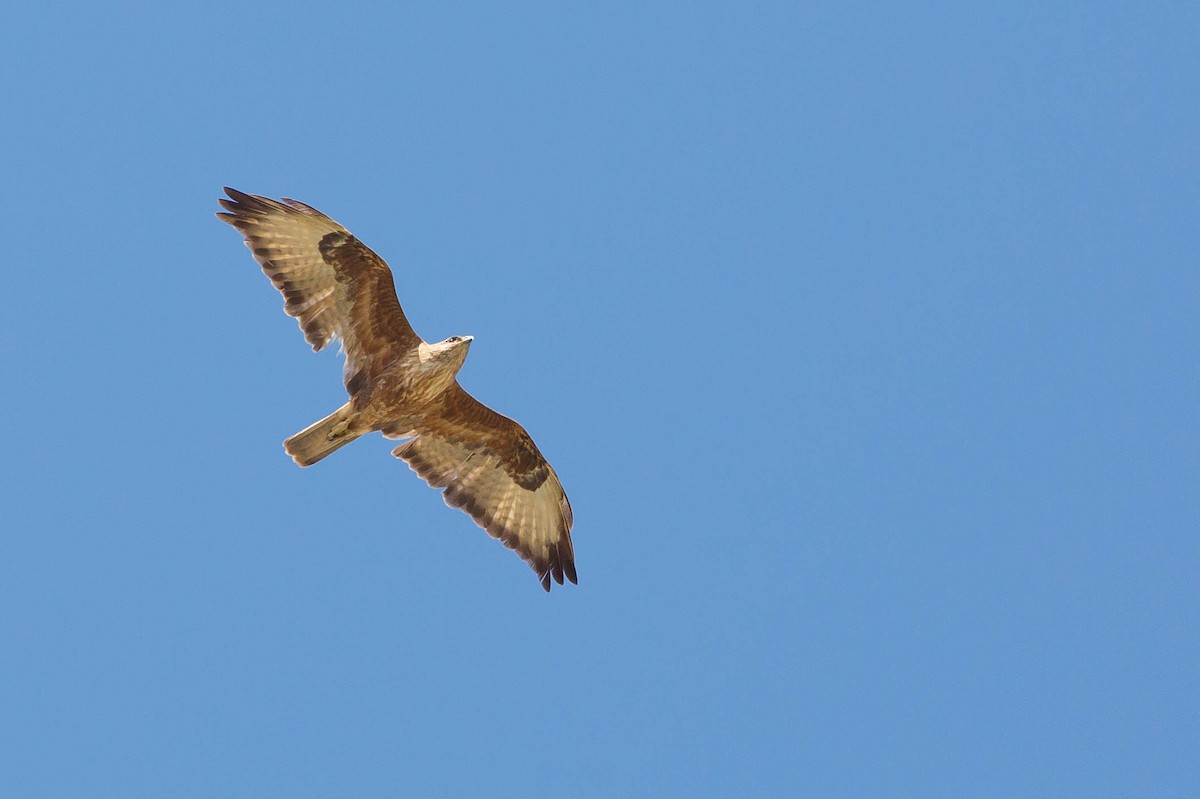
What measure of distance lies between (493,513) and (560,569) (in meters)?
1.01

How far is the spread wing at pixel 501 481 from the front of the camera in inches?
721

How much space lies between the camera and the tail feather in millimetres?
16984

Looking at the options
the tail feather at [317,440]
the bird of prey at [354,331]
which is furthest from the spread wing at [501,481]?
the tail feather at [317,440]

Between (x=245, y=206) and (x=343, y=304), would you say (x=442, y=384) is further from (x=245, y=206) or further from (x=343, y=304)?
(x=245, y=206)

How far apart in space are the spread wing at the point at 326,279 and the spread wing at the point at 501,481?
1223mm

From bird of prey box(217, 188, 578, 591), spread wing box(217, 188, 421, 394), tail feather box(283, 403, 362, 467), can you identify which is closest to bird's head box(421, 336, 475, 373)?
bird of prey box(217, 188, 578, 591)

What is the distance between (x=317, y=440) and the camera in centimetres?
1708

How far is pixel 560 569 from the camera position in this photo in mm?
18781

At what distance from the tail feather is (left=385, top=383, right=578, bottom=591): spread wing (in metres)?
1.04

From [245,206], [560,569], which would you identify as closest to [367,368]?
[245,206]

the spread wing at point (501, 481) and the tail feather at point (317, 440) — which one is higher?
the spread wing at point (501, 481)

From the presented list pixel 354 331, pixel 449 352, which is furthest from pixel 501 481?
pixel 354 331

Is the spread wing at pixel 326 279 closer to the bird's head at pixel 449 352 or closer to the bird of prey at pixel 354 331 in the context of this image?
the bird of prey at pixel 354 331

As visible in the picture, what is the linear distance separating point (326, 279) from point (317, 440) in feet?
5.54
